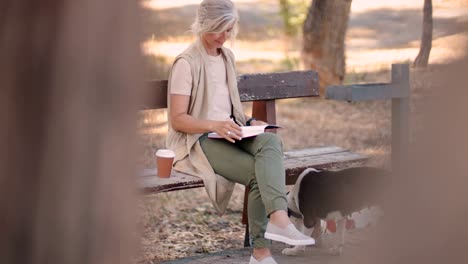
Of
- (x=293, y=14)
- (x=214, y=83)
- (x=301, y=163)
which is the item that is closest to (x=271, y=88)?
(x=301, y=163)

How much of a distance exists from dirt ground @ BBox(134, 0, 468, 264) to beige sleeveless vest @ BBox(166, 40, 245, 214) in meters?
0.14

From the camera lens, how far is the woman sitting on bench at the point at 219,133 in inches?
178

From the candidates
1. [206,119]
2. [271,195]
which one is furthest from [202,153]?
[271,195]

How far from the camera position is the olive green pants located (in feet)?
14.6

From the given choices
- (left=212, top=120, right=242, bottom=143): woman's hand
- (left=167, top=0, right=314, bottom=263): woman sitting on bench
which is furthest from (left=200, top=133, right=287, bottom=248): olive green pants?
(left=212, top=120, right=242, bottom=143): woman's hand

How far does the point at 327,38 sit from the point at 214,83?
19.7 feet

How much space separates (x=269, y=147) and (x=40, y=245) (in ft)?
9.66

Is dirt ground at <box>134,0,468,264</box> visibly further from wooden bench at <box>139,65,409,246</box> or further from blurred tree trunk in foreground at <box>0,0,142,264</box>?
wooden bench at <box>139,65,409,246</box>

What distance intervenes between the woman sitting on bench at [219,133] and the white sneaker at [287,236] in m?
0.03

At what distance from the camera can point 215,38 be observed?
192 inches

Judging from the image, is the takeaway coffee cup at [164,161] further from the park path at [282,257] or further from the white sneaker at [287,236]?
the white sneaker at [287,236]

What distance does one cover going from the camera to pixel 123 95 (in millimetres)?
1656

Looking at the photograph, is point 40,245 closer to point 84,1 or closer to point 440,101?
point 84,1

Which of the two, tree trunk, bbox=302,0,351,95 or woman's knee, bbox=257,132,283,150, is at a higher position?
tree trunk, bbox=302,0,351,95
